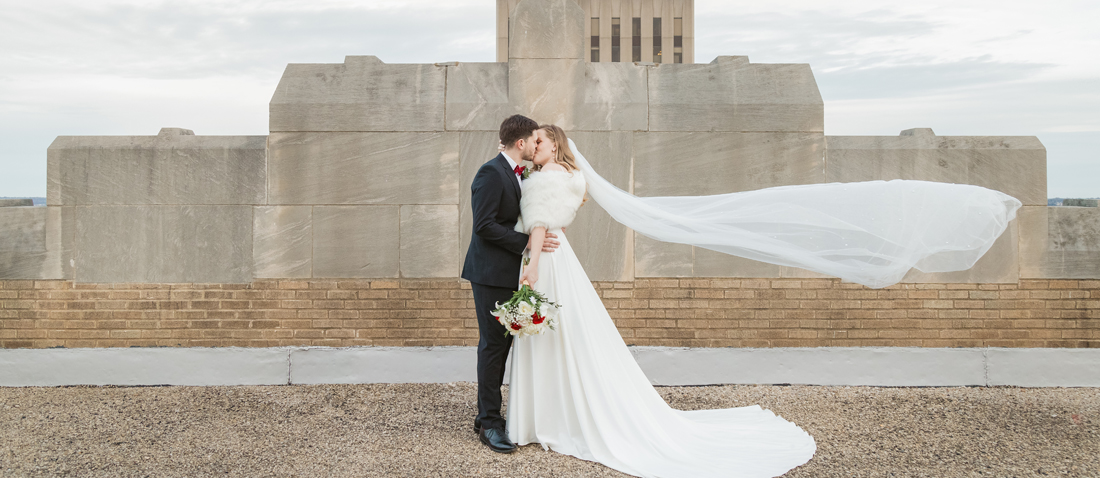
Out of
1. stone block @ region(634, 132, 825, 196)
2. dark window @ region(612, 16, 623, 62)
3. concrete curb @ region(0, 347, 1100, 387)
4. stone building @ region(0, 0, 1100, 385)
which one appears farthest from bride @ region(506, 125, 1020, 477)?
dark window @ region(612, 16, 623, 62)

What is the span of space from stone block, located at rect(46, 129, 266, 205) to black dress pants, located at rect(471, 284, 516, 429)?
2712 millimetres

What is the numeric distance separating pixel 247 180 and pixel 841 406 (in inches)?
203

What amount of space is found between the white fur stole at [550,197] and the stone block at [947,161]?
291cm

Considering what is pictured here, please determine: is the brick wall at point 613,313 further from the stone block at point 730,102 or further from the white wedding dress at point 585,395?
the white wedding dress at point 585,395

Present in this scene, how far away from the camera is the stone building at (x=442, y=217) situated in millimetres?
5305

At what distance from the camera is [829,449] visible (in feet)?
12.3

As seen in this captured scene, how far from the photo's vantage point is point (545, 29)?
5.27 m

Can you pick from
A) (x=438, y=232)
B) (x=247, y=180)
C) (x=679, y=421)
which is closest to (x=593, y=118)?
(x=438, y=232)

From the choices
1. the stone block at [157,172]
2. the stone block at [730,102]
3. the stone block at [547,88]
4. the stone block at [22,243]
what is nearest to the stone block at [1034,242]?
the stone block at [730,102]

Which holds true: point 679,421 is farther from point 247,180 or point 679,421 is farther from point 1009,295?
point 247,180

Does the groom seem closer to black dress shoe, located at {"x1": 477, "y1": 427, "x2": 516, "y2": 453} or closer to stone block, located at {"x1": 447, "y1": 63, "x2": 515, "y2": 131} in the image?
black dress shoe, located at {"x1": 477, "y1": 427, "x2": 516, "y2": 453}

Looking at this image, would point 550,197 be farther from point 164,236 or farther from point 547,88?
point 164,236

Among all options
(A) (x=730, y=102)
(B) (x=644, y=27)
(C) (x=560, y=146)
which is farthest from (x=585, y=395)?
(B) (x=644, y=27)

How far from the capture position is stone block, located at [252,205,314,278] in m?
5.31
